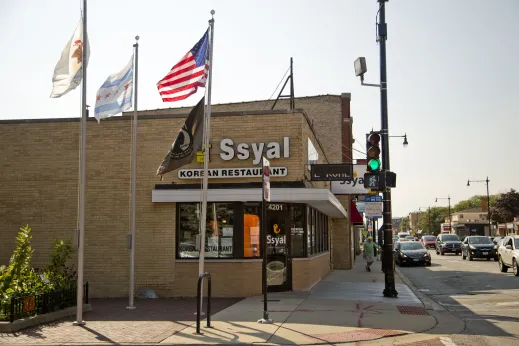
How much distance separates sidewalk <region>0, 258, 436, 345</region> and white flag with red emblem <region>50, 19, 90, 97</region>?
4.75 m

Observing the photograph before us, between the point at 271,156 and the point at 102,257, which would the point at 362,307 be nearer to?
the point at 271,156

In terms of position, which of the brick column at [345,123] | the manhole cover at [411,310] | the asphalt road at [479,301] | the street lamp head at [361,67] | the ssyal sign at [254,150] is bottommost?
the asphalt road at [479,301]

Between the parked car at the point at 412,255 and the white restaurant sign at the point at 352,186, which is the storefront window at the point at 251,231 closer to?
the white restaurant sign at the point at 352,186

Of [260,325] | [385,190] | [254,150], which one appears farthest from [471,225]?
[260,325]

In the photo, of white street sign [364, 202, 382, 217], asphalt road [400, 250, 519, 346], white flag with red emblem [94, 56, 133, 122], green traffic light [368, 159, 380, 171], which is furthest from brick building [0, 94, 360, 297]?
white street sign [364, 202, 382, 217]

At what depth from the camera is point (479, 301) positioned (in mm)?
15375

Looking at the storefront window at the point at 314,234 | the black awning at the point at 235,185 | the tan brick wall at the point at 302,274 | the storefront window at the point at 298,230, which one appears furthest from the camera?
the storefront window at the point at 314,234

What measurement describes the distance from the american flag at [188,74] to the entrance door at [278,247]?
16.6 feet

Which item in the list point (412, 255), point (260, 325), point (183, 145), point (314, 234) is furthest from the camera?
point (412, 255)

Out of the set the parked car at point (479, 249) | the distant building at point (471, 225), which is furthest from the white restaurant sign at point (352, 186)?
the distant building at point (471, 225)

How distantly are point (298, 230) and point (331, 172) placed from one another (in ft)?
6.53

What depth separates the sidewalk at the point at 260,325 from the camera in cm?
949

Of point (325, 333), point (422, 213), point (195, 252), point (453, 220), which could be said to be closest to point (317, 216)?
point (195, 252)

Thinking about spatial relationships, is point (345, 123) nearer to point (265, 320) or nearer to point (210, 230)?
point (210, 230)
